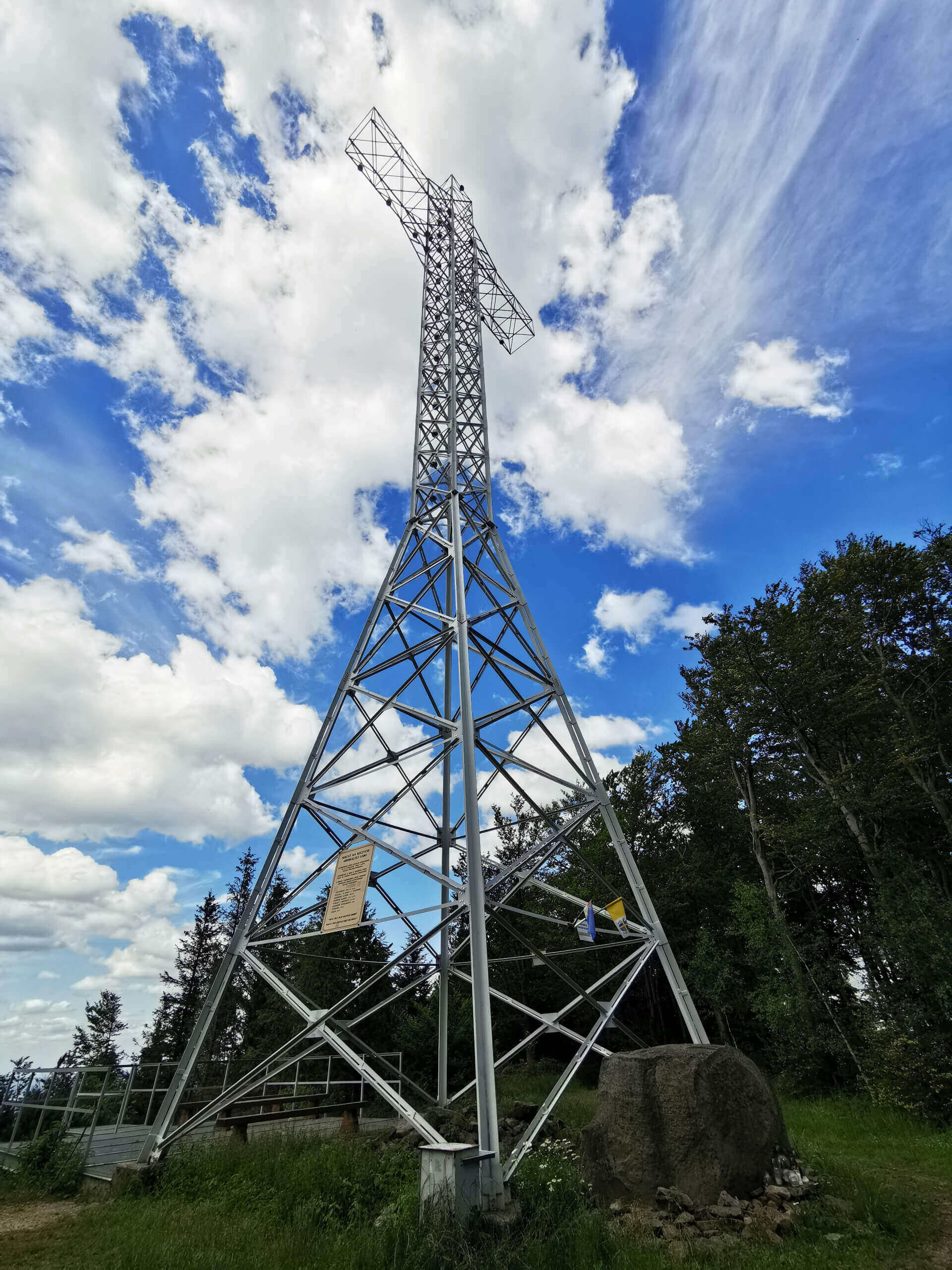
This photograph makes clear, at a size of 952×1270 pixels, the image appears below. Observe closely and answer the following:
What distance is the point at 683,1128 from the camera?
19.3 ft

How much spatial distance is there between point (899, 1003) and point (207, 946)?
31.9 m

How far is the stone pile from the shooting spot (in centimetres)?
509

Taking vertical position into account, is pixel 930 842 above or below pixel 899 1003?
above

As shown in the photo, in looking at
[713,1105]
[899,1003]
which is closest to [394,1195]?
[713,1105]

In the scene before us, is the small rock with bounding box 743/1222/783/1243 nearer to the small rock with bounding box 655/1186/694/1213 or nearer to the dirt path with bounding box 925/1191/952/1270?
the small rock with bounding box 655/1186/694/1213

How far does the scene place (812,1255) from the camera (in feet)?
16.0

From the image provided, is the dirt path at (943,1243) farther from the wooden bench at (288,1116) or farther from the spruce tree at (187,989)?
the spruce tree at (187,989)

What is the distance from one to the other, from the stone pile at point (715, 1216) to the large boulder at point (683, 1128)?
0.32 ft

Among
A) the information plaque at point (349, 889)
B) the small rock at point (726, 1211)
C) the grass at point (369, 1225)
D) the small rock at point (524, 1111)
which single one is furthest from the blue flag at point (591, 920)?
the small rock at point (524, 1111)

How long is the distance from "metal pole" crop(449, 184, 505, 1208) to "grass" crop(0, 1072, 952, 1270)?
18.0 inches

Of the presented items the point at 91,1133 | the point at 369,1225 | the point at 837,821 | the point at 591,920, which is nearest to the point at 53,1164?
the point at 91,1133

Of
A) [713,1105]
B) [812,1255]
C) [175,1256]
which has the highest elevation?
[713,1105]

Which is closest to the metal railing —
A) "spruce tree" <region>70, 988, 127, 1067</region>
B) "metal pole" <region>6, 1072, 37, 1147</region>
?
"metal pole" <region>6, 1072, 37, 1147</region>

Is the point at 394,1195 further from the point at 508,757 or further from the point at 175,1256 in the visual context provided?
the point at 508,757
